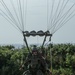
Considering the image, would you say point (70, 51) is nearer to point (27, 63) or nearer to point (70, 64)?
point (70, 64)

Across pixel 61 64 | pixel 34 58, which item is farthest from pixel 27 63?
pixel 61 64

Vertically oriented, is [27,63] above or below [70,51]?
below

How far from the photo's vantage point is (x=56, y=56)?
148ft

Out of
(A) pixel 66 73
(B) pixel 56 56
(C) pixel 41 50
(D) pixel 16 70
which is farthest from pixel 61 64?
(C) pixel 41 50

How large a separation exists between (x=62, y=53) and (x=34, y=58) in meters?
36.0

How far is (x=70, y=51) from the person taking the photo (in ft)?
148

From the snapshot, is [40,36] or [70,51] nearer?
[40,36]

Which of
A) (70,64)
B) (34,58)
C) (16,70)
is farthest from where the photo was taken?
(70,64)

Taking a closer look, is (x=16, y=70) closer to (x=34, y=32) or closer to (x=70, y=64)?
(x=70, y=64)

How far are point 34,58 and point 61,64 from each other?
93.2 feet

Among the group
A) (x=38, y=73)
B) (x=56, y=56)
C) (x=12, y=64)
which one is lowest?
(x=38, y=73)

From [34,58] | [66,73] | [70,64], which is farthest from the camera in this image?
[70,64]

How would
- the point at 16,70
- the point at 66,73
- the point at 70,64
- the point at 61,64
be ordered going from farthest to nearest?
1. the point at 61,64
2. the point at 70,64
3. the point at 66,73
4. the point at 16,70

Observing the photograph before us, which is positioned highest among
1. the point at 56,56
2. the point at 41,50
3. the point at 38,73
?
the point at 56,56
